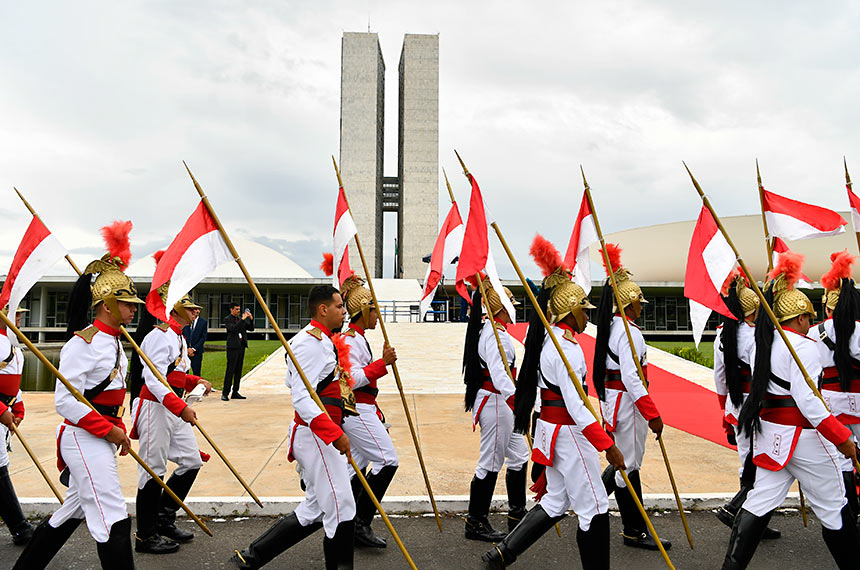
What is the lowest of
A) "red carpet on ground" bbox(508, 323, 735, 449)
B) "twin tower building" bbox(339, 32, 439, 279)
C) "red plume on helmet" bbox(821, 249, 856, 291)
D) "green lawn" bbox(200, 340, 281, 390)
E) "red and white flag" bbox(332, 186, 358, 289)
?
"green lawn" bbox(200, 340, 281, 390)

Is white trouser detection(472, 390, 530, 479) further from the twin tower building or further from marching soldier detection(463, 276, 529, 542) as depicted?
the twin tower building

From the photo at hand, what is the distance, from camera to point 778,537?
487cm

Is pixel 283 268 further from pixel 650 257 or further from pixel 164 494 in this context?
pixel 164 494

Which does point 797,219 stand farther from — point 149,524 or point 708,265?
point 149,524

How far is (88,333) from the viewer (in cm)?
377

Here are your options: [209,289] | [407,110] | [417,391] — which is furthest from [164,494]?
[407,110]

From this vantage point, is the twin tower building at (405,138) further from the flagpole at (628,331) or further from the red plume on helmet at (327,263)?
the flagpole at (628,331)

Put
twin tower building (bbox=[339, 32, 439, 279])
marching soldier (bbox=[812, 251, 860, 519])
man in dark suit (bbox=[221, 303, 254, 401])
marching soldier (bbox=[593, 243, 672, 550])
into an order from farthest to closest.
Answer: twin tower building (bbox=[339, 32, 439, 279]) < man in dark suit (bbox=[221, 303, 254, 401]) < marching soldier (bbox=[812, 251, 860, 519]) < marching soldier (bbox=[593, 243, 672, 550])

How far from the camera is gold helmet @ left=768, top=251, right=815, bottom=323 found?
12.9 feet

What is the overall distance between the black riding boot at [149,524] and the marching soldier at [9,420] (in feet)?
2.98

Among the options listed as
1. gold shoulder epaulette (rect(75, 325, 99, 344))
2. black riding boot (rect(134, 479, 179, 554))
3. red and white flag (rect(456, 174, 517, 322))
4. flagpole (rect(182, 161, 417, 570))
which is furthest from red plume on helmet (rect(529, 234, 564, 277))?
black riding boot (rect(134, 479, 179, 554))

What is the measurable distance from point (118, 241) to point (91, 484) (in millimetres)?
1624

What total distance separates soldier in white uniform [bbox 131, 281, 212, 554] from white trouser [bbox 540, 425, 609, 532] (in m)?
2.60

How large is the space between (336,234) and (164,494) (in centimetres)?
257
